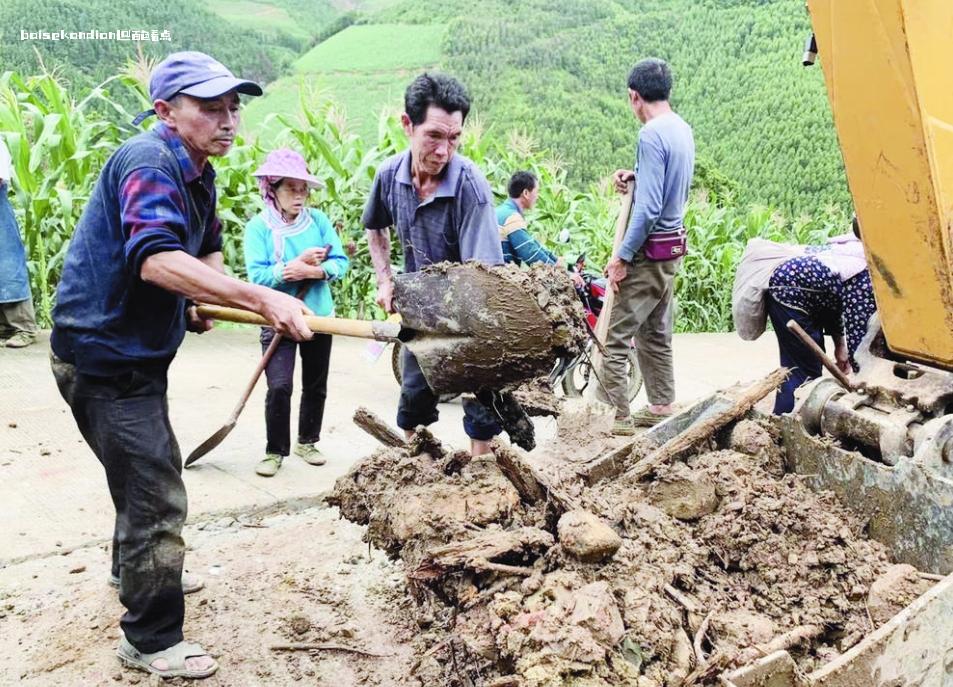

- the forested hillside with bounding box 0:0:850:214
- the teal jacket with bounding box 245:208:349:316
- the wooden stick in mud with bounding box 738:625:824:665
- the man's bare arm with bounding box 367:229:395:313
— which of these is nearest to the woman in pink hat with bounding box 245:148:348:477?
the teal jacket with bounding box 245:208:349:316

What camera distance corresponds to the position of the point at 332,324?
2.62m

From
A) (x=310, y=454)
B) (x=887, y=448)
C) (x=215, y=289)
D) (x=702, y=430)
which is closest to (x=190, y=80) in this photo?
(x=215, y=289)

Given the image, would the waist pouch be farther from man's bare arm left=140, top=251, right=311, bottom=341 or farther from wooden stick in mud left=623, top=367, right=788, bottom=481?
man's bare arm left=140, top=251, right=311, bottom=341

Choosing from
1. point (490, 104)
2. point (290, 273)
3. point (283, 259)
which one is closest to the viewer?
point (290, 273)

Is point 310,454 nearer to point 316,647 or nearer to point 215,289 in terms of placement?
point 316,647

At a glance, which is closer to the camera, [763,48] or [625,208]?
[625,208]

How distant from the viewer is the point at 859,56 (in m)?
2.21

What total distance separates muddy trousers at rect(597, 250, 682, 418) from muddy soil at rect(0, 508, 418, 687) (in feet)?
7.18

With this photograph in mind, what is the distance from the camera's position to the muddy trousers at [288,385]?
456cm

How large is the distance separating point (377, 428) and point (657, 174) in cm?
260

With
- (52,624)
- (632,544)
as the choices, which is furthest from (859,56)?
(52,624)

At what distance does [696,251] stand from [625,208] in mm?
4510

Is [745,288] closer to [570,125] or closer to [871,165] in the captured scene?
[871,165]

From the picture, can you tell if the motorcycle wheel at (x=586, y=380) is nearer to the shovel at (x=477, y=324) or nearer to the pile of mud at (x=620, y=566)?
the pile of mud at (x=620, y=566)
